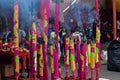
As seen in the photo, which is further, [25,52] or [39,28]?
[25,52]

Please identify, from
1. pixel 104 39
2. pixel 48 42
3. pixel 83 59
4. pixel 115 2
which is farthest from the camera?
pixel 104 39

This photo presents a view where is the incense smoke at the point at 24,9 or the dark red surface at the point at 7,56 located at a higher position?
the incense smoke at the point at 24,9

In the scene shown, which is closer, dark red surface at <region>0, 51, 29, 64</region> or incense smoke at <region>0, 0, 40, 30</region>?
incense smoke at <region>0, 0, 40, 30</region>

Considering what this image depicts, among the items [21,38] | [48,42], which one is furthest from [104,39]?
[48,42]

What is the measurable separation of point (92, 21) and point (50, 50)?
1.30m

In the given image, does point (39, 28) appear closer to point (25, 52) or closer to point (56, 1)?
point (56, 1)

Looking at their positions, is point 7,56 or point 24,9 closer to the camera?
point 24,9

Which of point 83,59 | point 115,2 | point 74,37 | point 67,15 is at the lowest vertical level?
point 83,59

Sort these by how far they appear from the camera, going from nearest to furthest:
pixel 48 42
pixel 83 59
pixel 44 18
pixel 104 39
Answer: pixel 44 18, pixel 48 42, pixel 83 59, pixel 104 39

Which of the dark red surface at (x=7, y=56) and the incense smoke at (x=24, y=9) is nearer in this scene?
the incense smoke at (x=24, y=9)

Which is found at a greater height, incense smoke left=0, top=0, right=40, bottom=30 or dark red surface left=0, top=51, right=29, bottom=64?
incense smoke left=0, top=0, right=40, bottom=30

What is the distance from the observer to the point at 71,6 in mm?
5430

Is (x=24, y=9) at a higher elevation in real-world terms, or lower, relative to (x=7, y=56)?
A: higher

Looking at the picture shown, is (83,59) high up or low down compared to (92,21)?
down
